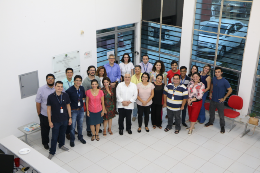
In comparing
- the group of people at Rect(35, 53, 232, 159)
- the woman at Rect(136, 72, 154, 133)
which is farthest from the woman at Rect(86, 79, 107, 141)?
the woman at Rect(136, 72, 154, 133)

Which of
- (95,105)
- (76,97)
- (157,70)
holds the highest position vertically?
(157,70)

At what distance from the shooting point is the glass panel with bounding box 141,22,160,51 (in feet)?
29.0

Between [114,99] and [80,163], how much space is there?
1718 millimetres

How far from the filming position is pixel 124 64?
7.84m

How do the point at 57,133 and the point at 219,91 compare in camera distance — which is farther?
the point at 219,91

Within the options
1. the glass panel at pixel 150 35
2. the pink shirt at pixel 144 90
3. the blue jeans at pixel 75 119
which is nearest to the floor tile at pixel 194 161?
the pink shirt at pixel 144 90

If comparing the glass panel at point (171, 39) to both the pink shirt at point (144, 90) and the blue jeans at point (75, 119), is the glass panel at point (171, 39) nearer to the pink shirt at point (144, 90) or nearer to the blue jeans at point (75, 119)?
the pink shirt at point (144, 90)

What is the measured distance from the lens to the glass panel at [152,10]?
8.55 metres

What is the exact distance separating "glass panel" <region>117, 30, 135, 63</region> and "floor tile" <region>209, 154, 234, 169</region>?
4.42 meters

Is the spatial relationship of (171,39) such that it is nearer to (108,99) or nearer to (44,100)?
(108,99)

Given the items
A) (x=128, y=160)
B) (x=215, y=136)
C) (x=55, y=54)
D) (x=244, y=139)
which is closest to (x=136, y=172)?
(x=128, y=160)

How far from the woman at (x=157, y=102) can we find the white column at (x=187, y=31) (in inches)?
74.4

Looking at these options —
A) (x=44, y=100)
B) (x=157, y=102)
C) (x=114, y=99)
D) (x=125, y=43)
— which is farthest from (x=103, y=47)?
(x=44, y=100)

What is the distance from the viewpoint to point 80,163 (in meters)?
5.76
